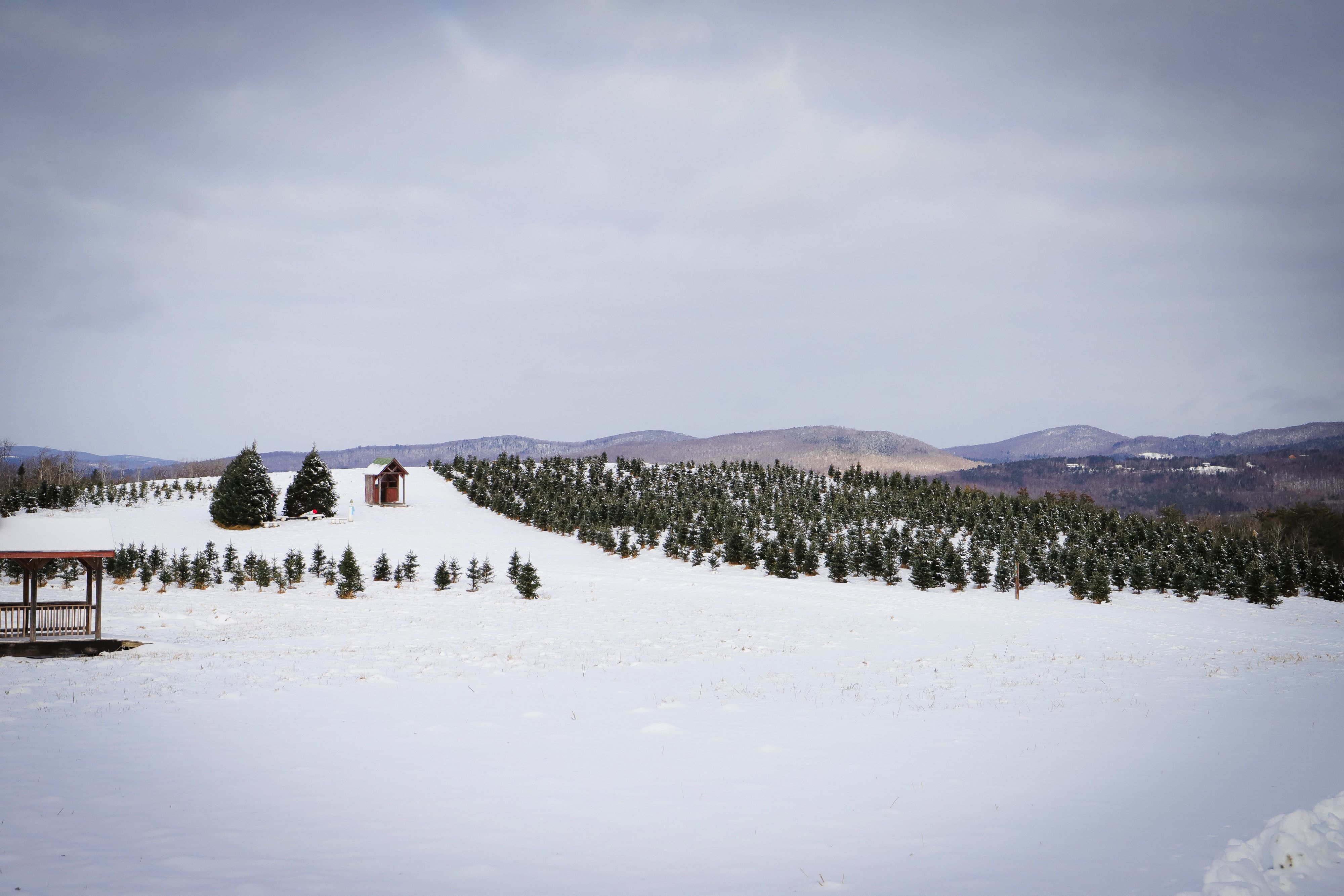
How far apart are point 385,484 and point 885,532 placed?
35266mm

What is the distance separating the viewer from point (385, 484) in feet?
174

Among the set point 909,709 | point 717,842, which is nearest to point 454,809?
point 717,842

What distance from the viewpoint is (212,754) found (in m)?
9.21

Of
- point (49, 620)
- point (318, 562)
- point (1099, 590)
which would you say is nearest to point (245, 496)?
point (318, 562)

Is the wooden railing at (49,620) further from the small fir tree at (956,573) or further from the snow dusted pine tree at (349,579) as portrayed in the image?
the small fir tree at (956,573)

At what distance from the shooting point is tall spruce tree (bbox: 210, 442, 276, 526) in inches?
1699

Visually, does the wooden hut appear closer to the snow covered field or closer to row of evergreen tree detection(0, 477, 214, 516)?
row of evergreen tree detection(0, 477, 214, 516)

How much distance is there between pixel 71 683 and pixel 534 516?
37058 mm

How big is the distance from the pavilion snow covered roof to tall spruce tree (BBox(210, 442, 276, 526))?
85.7 ft

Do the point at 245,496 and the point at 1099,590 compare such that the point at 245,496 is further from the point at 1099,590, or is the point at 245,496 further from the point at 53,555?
the point at 1099,590

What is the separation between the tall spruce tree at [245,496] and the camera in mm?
43156

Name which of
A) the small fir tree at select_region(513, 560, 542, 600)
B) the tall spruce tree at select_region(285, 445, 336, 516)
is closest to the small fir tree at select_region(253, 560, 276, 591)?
the small fir tree at select_region(513, 560, 542, 600)

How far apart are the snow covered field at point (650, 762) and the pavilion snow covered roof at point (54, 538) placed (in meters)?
2.81

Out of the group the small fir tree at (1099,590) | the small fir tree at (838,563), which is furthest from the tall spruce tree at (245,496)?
the small fir tree at (1099,590)
